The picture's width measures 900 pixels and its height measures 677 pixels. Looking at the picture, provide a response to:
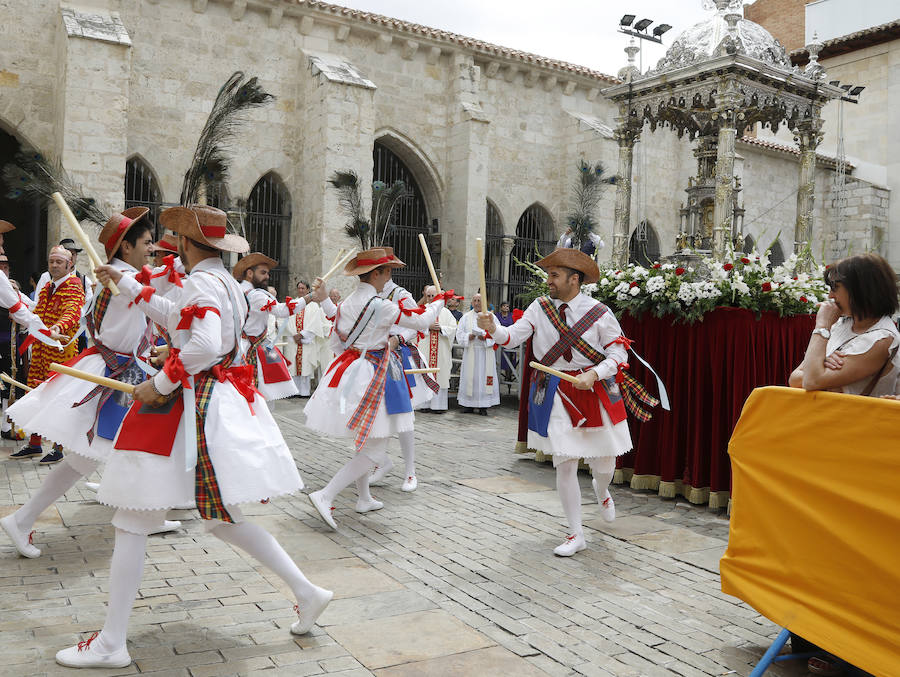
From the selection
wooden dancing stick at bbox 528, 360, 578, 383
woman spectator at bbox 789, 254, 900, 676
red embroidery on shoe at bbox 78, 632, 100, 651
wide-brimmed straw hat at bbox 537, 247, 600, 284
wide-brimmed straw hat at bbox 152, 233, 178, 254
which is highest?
wide-brimmed straw hat at bbox 152, 233, 178, 254

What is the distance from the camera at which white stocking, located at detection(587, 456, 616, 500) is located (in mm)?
5473

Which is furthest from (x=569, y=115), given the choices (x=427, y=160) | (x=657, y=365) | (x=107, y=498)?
(x=107, y=498)

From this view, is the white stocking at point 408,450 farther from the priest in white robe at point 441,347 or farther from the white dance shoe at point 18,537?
the priest in white robe at point 441,347

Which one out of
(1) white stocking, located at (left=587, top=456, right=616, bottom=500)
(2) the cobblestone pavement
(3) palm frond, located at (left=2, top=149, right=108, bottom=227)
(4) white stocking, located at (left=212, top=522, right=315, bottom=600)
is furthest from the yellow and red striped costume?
(3) palm frond, located at (left=2, top=149, right=108, bottom=227)

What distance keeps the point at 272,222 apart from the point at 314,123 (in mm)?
2564

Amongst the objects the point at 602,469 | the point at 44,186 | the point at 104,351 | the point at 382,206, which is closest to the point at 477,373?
→ the point at 382,206

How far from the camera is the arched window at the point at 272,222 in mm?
18094

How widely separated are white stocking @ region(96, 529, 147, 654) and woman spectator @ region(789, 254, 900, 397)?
2995 millimetres

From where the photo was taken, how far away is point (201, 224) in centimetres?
368

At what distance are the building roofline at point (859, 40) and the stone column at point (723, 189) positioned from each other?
55.7ft

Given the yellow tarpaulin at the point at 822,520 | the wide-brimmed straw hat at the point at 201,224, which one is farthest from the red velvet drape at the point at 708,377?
the wide-brimmed straw hat at the point at 201,224

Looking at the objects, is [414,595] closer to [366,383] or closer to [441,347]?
[366,383]

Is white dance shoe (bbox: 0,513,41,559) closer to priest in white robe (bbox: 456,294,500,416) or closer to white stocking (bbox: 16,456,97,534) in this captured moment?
white stocking (bbox: 16,456,97,534)

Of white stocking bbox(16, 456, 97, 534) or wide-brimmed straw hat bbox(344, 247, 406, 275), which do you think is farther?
wide-brimmed straw hat bbox(344, 247, 406, 275)
